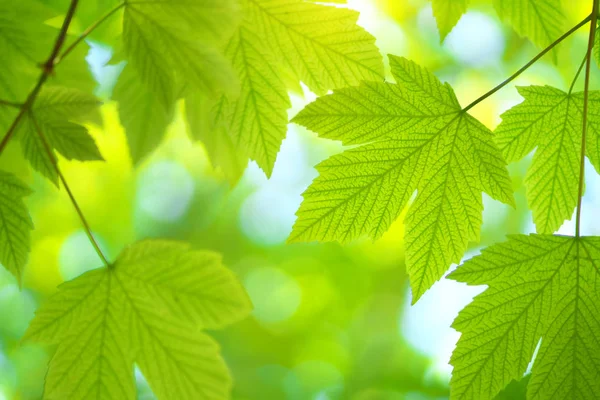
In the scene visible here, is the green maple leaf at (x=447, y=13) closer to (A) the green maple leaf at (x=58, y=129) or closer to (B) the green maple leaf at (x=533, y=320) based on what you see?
(B) the green maple leaf at (x=533, y=320)

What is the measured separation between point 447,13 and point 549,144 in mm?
426

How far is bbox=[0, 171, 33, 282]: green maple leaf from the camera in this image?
1.16m

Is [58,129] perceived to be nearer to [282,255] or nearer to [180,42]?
[180,42]

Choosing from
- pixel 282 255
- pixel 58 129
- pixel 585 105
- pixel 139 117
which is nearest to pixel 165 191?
pixel 282 255

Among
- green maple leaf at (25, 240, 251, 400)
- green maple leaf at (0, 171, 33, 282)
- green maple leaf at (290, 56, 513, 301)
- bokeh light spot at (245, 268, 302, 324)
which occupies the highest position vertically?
bokeh light spot at (245, 268, 302, 324)

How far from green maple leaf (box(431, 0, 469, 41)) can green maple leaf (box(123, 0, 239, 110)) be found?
592mm

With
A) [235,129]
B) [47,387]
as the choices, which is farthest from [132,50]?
[47,387]

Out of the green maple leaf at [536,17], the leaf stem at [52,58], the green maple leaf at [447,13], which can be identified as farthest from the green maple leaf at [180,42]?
the green maple leaf at [536,17]

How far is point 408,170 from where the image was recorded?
4.00 feet

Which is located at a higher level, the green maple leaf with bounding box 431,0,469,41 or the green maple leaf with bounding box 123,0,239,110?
the green maple leaf with bounding box 431,0,469,41

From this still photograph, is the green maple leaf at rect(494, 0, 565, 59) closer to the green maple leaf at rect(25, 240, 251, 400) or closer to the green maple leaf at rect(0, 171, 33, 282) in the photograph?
the green maple leaf at rect(25, 240, 251, 400)

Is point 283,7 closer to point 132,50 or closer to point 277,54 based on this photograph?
point 277,54

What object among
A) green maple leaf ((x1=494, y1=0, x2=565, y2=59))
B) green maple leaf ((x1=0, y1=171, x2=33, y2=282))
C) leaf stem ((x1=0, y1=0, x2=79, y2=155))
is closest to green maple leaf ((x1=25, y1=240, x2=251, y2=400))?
green maple leaf ((x1=0, y1=171, x2=33, y2=282))

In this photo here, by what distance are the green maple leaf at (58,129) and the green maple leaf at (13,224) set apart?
0.09 meters
